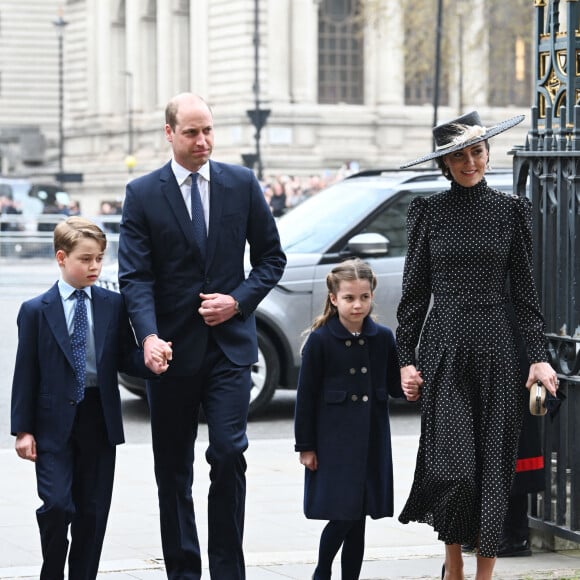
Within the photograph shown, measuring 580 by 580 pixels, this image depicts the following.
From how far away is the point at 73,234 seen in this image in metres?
5.96

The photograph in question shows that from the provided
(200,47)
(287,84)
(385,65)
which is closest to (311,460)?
(287,84)

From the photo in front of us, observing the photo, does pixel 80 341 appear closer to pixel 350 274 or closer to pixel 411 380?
pixel 350 274

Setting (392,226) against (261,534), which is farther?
(392,226)

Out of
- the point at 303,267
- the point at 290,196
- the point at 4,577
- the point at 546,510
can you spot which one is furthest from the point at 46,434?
the point at 290,196

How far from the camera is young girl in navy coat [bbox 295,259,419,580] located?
6.25 meters

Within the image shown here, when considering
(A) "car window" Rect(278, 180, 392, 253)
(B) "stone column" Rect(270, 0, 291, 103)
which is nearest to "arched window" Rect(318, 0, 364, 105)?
(B) "stone column" Rect(270, 0, 291, 103)

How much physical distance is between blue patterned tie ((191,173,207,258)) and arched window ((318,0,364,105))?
181 feet

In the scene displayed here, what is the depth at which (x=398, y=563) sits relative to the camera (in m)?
6.91

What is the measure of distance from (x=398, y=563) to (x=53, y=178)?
6383cm

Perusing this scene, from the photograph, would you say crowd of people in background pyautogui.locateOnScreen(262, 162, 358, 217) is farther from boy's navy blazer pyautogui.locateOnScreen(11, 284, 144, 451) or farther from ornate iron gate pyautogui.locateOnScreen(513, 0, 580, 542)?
boy's navy blazer pyautogui.locateOnScreen(11, 284, 144, 451)

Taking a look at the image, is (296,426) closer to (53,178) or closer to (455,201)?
(455,201)

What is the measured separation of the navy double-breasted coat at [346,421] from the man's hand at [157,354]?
2.17 ft

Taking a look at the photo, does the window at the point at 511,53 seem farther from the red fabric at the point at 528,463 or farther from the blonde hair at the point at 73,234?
the blonde hair at the point at 73,234

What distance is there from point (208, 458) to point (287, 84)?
2112 inches
